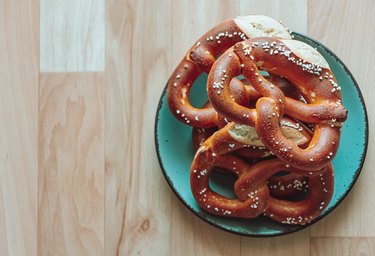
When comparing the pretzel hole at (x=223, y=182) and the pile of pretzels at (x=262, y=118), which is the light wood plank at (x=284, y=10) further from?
the pretzel hole at (x=223, y=182)

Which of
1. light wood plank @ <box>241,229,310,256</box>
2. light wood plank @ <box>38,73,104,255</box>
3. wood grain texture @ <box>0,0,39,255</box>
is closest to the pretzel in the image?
light wood plank @ <box>241,229,310,256</box>

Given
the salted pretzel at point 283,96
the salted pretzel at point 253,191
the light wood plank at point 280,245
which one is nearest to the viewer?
the salted pretzel at point 283,96

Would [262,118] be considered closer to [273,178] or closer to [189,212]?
[273,178]

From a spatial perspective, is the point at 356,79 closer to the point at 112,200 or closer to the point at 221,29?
the point at 221,29

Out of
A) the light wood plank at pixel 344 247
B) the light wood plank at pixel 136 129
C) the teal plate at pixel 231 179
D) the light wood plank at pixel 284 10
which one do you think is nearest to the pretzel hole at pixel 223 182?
the teal plate at pixel 231 179

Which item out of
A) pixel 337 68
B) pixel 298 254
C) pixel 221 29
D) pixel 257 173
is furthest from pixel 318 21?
pixel 298 254

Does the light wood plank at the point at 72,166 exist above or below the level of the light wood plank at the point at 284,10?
below
